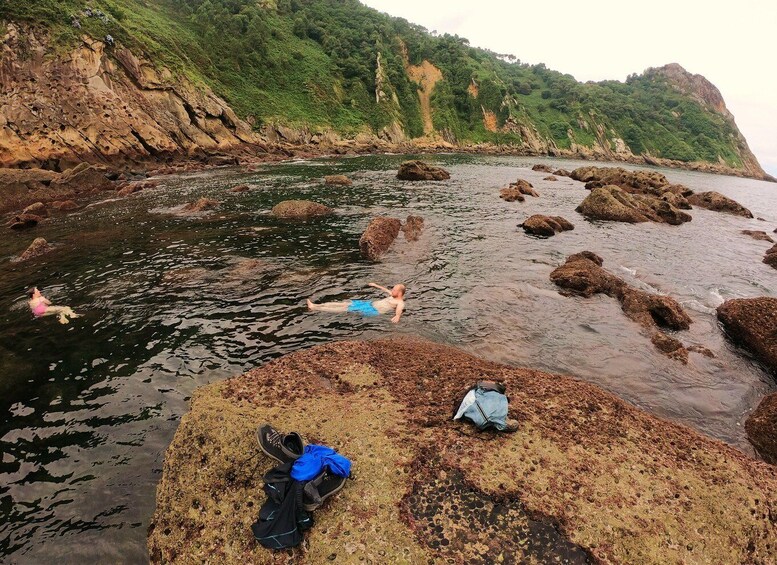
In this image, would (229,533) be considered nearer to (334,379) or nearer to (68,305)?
(334,379)

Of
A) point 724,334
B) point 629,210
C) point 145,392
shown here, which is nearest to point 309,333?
point 145,392

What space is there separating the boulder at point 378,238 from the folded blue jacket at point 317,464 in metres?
12.1

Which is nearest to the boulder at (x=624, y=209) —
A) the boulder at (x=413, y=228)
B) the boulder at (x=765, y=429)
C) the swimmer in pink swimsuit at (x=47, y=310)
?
the boulder at (x=413, y=228)

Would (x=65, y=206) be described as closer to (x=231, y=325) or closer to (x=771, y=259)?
(x=231, y=325)

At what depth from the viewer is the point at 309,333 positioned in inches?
435

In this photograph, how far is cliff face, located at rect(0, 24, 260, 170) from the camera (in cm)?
3778

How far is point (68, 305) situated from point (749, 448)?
19.0 metres

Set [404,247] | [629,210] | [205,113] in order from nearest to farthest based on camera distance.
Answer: [404,247] < [629,210] < [205,113]

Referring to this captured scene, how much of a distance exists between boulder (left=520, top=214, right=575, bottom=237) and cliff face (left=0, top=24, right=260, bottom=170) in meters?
47.3

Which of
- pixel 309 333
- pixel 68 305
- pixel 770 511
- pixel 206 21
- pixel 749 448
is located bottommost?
pixel 68 305

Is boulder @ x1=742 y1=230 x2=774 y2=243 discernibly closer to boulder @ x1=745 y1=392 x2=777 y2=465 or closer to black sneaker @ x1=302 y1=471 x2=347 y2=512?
boulder @ x1=745 y1=392 x2=777 y2=465

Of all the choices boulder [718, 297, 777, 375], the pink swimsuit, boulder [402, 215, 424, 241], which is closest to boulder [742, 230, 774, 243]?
boulder [718, 297, 777, 375]

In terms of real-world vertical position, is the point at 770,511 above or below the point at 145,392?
above

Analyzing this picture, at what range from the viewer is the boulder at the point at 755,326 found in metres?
10.5
